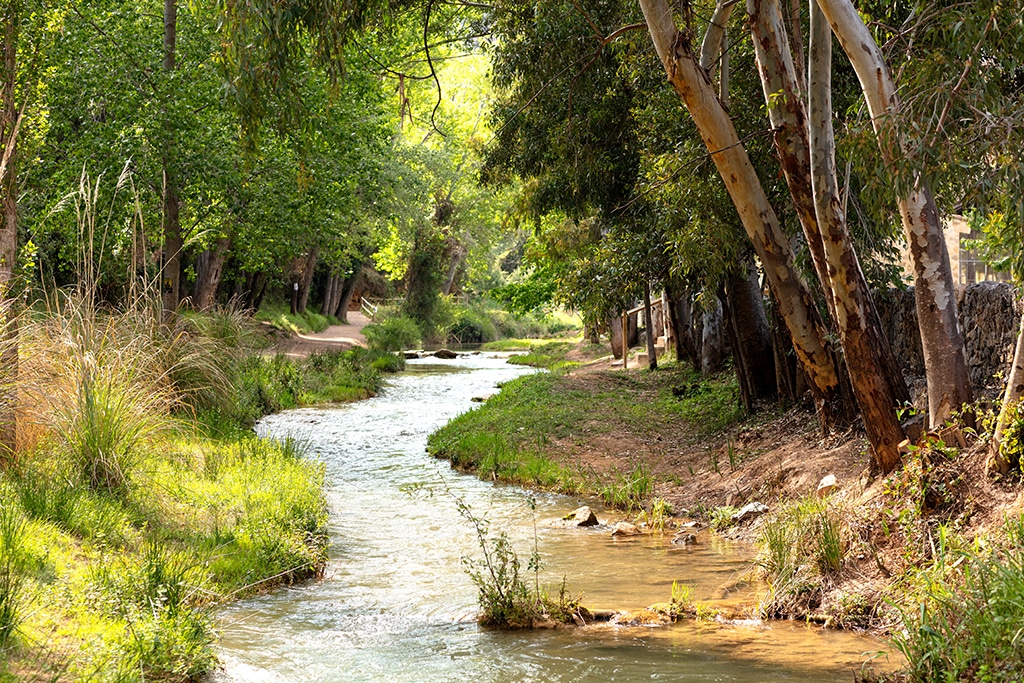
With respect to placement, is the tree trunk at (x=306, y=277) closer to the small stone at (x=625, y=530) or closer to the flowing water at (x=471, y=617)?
the flowing water at (x=471, y=617)

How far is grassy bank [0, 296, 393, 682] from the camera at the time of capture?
4.77 metres

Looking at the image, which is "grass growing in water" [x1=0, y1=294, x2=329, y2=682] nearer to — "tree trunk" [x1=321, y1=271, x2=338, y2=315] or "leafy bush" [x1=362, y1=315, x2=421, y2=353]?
"leafy bush" [x1=362, y1=315, x2=421, y2=353]

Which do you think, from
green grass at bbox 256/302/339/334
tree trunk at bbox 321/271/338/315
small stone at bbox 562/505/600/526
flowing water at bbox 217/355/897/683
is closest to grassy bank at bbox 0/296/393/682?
flowing water at bbox 217/355/897/683

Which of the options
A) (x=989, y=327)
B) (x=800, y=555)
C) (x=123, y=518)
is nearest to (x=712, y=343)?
(x=989, y=327)

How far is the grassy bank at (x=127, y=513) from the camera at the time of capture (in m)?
4.77

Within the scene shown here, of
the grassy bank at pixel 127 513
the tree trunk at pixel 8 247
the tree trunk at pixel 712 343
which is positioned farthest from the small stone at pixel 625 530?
the tree trunk at pixel 712 343

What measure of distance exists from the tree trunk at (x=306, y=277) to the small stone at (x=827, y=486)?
26257 millimetres

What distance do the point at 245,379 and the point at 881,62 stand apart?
1222cm

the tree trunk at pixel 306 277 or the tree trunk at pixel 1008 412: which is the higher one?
the tree trunk at pixel 306 277

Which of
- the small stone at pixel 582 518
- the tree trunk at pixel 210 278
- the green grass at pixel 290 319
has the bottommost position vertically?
the small stone at pixel 582 518

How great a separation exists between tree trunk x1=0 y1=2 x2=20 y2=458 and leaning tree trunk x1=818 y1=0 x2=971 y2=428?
5.50m

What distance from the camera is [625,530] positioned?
8.87 m

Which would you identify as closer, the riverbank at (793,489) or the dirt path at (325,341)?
the riverbank at (793,489)

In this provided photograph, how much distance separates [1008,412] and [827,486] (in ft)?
7.89
